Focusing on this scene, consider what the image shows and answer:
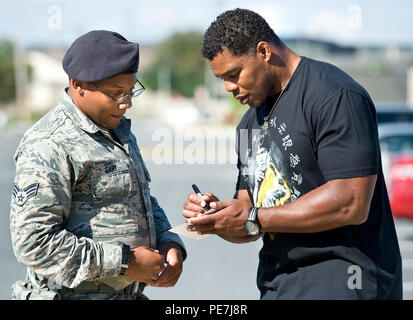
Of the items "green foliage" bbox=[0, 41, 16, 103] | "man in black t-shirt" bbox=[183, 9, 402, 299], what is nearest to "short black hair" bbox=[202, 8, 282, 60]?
"man in black t-shirt" bbox=[183, 9, 402, 299]

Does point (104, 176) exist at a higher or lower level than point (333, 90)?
lower

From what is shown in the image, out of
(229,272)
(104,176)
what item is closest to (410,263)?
(229,272)

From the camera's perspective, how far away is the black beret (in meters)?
2.50

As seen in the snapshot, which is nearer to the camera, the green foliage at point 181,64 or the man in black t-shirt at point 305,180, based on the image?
the man in black t-shirt at point 305,180

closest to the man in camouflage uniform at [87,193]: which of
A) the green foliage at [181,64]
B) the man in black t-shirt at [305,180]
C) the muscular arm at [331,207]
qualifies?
the man in black t-shirt at [305,180]

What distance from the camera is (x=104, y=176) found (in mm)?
2510

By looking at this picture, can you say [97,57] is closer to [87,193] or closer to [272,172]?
[87,193]

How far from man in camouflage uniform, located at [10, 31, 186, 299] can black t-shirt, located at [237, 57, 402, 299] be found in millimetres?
519

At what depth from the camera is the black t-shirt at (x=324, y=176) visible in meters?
2.39

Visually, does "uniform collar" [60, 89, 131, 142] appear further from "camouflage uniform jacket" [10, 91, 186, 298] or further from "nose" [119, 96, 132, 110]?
"nose" [119, 96, 132, 110]

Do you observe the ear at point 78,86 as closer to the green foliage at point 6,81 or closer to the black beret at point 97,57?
the black beret at point 97,57

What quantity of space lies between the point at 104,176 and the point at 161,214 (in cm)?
52

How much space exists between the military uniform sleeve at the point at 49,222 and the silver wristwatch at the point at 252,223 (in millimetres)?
519
